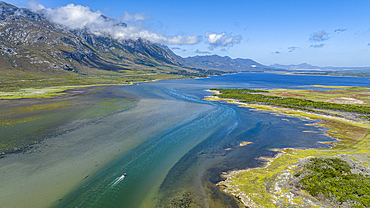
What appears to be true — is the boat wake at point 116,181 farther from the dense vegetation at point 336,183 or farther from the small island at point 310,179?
the dense vegetation at point 336,183

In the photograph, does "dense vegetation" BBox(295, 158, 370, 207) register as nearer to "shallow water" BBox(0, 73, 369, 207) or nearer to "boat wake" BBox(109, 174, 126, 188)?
"shallow water" BBox(0, 73, 369, 207)

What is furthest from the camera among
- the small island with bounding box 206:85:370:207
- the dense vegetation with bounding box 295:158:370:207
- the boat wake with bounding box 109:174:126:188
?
the boat wake with bounding box 109:174:126:188

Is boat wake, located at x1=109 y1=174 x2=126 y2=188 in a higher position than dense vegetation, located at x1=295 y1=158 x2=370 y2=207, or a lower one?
lower

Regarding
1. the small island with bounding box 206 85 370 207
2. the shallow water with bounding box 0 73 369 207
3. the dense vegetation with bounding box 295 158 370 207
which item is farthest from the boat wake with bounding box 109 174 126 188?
the dense vegetation with bounding box 295 158 370 207

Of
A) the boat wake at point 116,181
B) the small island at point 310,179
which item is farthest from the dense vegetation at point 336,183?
the boat wake at point 116,181

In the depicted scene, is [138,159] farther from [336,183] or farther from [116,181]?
[336,183]

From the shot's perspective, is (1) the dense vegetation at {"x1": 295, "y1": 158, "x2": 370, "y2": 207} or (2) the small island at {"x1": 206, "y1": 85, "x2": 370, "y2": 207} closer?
(1) the dense vegetation at {"x1": 295, "y1": 158, "x2": 370, "y2": 207}

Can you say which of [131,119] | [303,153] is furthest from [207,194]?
[131,119]
